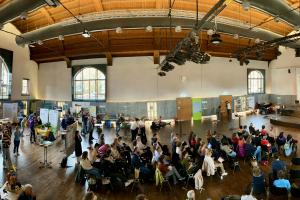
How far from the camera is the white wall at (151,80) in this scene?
655 inches

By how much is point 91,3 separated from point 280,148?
1127 centimetres

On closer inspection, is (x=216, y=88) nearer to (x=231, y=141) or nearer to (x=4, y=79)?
(x=231, y=141)

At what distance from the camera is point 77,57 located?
57.0 ft

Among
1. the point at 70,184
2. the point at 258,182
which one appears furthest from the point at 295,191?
the point at 70,184

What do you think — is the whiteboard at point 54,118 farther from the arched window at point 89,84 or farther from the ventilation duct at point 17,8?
the arched window at point 89,84

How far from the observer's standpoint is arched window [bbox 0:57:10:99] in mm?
15664

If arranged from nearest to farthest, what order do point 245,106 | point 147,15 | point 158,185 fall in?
point 158,185 → point 147,15 → point 245,106

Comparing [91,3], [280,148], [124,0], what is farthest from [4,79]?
[280,148]

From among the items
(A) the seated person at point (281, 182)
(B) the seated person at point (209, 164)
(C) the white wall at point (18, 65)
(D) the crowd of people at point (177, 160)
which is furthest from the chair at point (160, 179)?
(C) the white wall at point (18, 65)

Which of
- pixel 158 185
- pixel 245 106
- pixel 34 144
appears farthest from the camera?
pixel 245 106

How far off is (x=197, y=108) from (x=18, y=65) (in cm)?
1439

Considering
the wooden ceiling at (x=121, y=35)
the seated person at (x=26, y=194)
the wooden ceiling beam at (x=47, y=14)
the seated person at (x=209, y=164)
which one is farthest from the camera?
the wooden ceiling beam at (x=47, y=14)

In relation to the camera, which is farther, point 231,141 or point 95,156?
point 231,141

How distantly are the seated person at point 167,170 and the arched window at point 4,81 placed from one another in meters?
14.5
